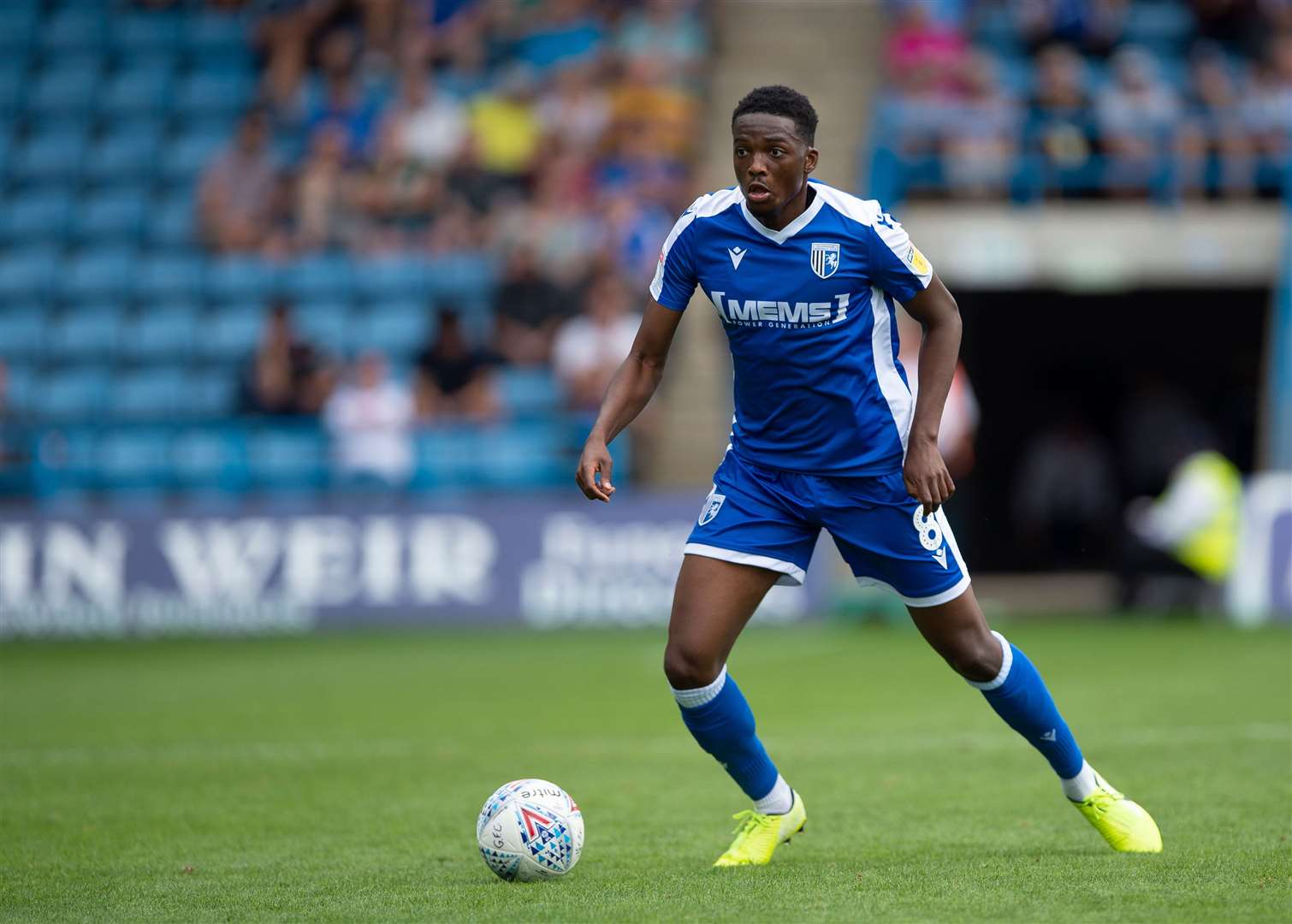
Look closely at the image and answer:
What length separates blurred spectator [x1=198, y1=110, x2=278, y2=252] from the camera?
19.0 metres

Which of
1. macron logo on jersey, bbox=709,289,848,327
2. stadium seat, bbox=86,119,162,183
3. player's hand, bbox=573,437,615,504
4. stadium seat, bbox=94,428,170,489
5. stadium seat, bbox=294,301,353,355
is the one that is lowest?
stadium seat, bbox=94,428,170,489

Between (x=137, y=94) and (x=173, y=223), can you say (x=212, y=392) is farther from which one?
(x=137, y=94)

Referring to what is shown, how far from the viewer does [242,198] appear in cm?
1908

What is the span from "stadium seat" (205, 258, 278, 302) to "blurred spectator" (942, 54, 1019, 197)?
680cm

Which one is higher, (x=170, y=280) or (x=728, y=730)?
(x=170, y=280)

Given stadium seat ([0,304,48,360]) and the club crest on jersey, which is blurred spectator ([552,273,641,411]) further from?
the club crest on jersey

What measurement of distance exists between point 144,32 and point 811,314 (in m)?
17.8

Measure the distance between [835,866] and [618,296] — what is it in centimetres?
1091

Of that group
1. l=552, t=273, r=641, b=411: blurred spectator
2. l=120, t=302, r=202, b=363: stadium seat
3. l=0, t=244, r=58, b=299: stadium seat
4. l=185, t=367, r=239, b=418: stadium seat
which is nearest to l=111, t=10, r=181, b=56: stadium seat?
l=0, t=244, r=58, b=299: stadium seat

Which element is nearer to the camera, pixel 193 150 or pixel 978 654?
pixel 978 654

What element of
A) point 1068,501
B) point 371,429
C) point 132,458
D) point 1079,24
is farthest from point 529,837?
point 1068,501

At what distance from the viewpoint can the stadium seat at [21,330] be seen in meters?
18.5

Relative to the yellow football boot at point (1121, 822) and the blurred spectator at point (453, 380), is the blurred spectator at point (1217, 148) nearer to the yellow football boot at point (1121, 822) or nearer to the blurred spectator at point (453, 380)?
the blurred spectator at point (453, 380)

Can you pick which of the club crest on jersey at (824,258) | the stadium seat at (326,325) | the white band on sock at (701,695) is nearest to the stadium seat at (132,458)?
the stadium seat at (326,325)
